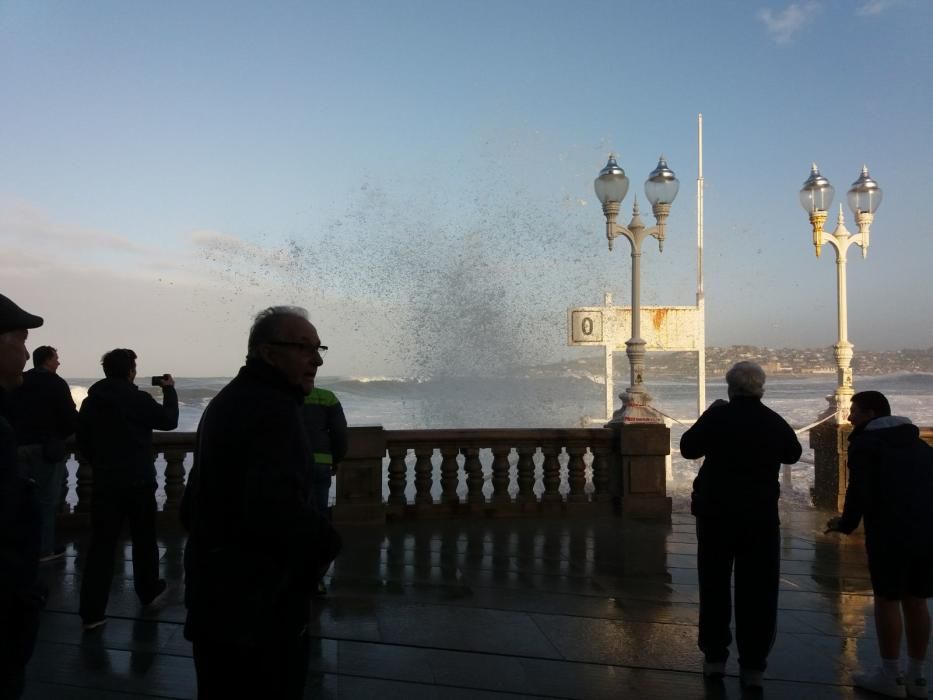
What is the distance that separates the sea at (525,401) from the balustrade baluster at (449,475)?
10.8 m

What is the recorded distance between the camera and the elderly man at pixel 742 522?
4289 mm

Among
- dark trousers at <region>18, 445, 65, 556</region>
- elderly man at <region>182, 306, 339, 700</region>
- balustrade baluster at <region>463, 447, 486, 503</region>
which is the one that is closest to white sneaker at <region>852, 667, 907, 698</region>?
elderly man at <region>182, 306, 339, 700</region>

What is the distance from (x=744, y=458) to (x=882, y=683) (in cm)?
139

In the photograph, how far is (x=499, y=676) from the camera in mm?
4355

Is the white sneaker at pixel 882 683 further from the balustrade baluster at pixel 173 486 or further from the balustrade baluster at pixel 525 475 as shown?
the balustrade baluster at pixel 173 486

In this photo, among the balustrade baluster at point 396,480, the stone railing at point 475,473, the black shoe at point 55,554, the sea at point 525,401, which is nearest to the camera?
the black shoe at point 55,554

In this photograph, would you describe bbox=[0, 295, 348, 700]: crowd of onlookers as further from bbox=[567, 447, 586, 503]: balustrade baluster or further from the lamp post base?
the lamp post base

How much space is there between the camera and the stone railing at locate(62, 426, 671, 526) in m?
8.78

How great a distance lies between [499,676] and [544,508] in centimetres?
513

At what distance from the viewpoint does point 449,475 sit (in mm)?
9242

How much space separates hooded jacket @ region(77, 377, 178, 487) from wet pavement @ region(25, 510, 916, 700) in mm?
998

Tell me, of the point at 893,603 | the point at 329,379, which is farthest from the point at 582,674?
the point at 329,379

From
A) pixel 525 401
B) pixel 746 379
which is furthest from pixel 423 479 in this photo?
pixel 525 401

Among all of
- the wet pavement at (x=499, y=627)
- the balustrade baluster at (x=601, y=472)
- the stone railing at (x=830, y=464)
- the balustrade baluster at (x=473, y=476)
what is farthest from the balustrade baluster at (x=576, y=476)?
the stone railing at (x=830, y=464)
